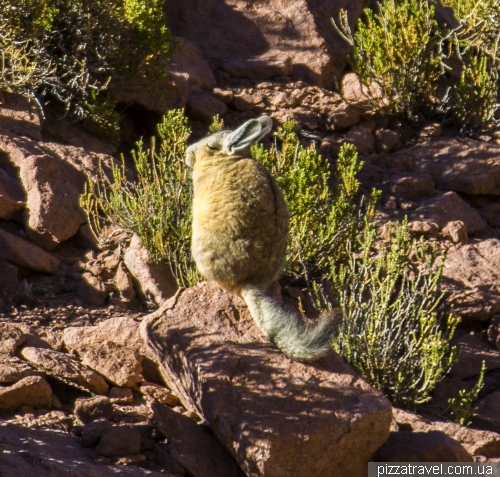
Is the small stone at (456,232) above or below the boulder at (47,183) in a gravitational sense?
below

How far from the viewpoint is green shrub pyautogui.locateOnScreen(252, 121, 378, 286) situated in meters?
5.88

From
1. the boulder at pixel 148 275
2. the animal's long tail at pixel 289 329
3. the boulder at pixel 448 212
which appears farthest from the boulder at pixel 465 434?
the boulder at pixel 448 212

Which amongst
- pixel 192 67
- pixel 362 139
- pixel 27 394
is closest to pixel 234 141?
pixel 27 394

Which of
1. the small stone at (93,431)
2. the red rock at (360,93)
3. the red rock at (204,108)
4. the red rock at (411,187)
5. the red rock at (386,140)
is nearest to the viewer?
the small stone at (93,431)

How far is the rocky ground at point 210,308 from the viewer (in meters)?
3.97

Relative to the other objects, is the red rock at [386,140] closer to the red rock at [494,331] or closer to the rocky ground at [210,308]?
the rocky ground at [210,308]

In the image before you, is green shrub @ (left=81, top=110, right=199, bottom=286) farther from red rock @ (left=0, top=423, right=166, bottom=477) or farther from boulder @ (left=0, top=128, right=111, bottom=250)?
red rock @ (left=0, top=423, right=166, bottom=477)

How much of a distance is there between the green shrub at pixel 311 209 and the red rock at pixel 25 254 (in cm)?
189

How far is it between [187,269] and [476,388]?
7.45 feet

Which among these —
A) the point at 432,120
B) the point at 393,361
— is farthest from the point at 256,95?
the point at 393,361

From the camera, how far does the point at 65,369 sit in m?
4.60

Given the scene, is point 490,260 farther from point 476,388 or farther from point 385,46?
point 385,46

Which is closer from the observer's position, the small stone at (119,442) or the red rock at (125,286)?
the small stone at (119,442)

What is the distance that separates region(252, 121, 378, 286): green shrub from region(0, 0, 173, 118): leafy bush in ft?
6.56
